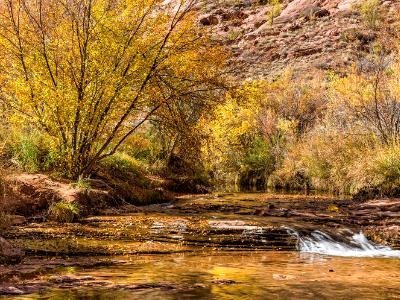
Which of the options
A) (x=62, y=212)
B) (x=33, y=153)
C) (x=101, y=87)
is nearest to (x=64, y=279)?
(x=62, y=212)

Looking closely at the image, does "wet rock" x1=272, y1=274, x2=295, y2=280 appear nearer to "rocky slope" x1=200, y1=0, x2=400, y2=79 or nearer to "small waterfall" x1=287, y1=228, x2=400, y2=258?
"small waterfall" x1=287, y1=228, x2=400, y2=258

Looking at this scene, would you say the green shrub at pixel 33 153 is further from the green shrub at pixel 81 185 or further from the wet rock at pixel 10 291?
the wet rock at pixel 10 291

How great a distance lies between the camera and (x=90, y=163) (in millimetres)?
12586

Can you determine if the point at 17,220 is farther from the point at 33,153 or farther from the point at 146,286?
the point at 146,286

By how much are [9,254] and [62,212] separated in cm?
367

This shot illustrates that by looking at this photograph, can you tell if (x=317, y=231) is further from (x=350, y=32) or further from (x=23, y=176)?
(x=350, y=32)

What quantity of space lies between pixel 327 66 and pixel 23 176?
149 feet

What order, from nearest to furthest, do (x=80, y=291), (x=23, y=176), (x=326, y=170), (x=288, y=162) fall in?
(x=80, y=291) < (x=23, y=176) < (x=326, y=170) < (x=288, y=162)

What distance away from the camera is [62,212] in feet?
31.1

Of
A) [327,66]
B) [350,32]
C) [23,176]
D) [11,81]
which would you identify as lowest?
[23,176]

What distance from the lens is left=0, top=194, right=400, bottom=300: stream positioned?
4793 mm

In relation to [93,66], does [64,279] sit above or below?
below

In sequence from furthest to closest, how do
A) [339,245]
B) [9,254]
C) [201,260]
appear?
[339,245], [201,260], [9,254]

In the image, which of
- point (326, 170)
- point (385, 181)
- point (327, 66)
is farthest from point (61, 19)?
point (327, 66)
